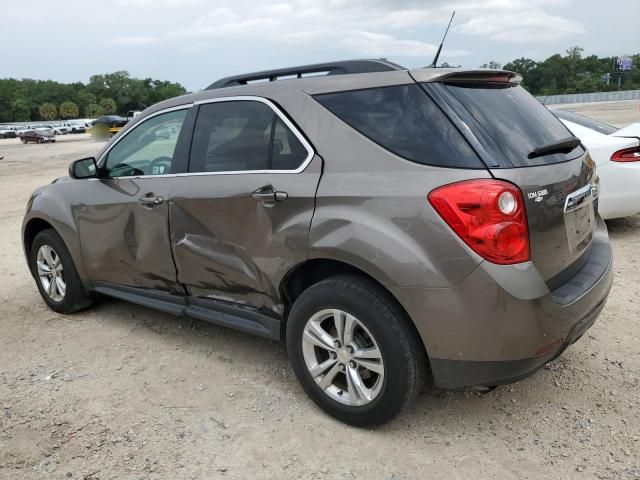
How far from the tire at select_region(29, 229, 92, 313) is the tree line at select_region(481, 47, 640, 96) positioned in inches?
3921

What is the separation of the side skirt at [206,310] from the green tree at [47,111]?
121 m

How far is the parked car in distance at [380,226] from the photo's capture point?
2451 mm

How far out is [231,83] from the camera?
12.2ft

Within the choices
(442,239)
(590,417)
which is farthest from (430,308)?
(590,417)

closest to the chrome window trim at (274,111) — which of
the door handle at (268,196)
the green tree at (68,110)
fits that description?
the door handle at (268,196)

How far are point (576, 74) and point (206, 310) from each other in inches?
4512

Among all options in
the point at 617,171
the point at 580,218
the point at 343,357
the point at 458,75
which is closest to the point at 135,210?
the point at 343,357

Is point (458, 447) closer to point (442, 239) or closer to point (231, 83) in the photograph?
point (442, 239)

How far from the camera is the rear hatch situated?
2.50 m

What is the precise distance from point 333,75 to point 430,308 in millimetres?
1406

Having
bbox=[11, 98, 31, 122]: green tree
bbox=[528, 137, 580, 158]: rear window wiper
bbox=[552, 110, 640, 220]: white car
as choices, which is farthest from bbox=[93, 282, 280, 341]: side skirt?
bbox=[11, 98, 31, 122]: green tree

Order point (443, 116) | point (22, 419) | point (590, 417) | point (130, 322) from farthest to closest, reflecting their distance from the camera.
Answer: point (130, 322), point (22, 419), point (590, 417), point (443, 116)

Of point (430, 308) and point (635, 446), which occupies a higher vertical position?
point (430, 308)

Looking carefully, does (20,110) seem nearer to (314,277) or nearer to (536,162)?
(314,277)
